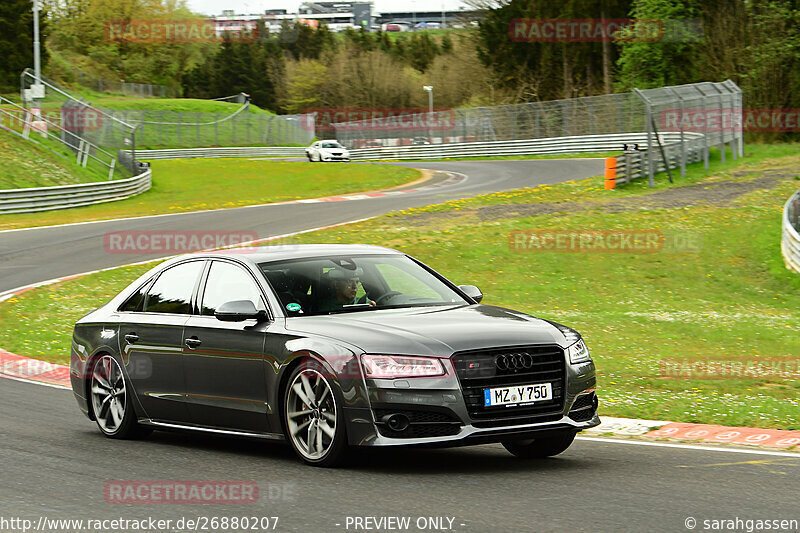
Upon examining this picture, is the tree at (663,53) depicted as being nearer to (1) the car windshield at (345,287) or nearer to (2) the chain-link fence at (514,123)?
(2) the chain-link fence at (514,123)

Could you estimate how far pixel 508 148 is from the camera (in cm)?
6341

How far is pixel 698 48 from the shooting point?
6569 cm

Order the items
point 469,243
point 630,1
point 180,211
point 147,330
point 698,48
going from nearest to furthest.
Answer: point 147,330 → point 469,243 → point 180,211 → point 698,48 → point 630,1

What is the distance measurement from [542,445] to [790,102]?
52.7 meters

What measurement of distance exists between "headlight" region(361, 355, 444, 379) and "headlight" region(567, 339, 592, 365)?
3.35 feet

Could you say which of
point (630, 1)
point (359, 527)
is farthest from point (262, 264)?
point (630, 1)

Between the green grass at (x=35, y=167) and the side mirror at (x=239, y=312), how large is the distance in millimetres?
30829

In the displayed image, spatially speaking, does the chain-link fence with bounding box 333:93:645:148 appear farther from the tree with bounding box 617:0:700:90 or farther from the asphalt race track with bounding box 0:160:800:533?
the asphalt race track with bounding box 0:160:800:533

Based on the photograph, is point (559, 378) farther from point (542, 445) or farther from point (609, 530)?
point (609, 530)

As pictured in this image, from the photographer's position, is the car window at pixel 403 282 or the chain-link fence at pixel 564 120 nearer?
the car window at pixel 403 282

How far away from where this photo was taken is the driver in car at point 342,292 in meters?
7.84

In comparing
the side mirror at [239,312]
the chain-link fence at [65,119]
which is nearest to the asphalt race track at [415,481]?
the side mirror at [239,312]

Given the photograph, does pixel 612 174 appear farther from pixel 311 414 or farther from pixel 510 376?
pixel 311 414

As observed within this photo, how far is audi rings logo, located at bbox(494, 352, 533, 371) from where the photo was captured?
697cm
